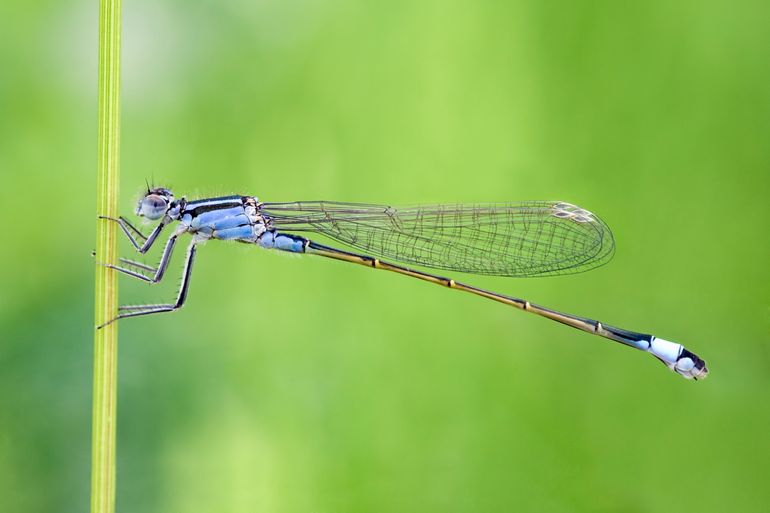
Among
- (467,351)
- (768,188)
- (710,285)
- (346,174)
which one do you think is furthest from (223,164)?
(768,188)

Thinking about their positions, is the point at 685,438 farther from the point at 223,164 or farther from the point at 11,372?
the point at 11,372

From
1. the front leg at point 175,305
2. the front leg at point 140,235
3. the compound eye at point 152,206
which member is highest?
the compound eye at point 152,206

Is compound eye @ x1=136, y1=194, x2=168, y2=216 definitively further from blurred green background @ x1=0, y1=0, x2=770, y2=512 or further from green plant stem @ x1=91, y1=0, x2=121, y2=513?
green plant stem @ x1=91, y1=0, x2=121, y2=513

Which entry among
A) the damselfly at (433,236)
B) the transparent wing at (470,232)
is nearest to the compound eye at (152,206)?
the damselfly at (433,236)

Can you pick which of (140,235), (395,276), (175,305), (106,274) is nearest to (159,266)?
(140,235)

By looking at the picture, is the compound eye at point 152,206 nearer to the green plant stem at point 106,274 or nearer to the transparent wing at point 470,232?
the transparent wing at point 470,232
